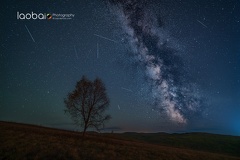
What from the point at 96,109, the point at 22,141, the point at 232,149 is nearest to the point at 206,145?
the point at 232,149

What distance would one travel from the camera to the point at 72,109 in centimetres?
3991

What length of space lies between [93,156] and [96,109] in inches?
807

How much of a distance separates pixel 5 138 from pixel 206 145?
69.3 metres

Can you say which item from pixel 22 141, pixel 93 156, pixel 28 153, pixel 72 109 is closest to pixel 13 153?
pixel 28 153

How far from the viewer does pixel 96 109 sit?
4038 cm

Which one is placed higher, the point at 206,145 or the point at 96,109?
the point at 96,109

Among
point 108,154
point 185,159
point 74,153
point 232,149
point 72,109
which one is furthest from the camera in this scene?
point 232,149

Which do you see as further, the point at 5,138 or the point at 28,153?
the point at 5,138

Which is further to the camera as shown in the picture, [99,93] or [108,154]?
[99,93]

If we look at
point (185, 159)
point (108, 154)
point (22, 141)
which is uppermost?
point (22, 141)

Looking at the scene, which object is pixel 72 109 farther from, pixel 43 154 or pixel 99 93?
pixel 43 154

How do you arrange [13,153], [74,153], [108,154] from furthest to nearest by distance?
[108,154] → [74,153] → [13,153]

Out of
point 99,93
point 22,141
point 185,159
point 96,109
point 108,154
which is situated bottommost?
point 185,159

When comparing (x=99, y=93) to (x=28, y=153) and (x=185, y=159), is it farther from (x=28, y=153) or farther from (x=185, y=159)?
(x=28, y=153)
